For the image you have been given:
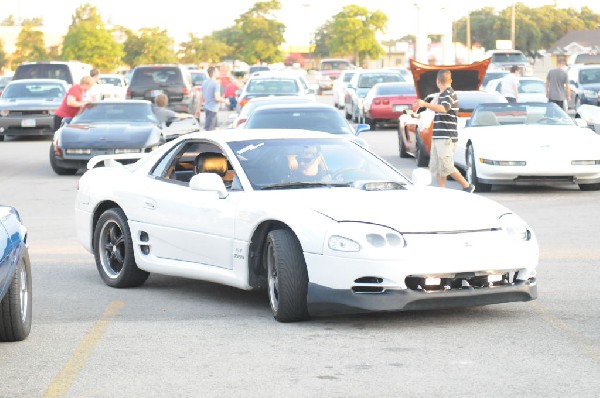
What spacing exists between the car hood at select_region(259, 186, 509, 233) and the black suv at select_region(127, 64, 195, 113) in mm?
29884

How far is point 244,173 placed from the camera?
30.8 ft

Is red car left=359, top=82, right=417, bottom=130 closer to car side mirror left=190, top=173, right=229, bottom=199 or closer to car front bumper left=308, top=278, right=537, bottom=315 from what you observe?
car side mirror left=190, top=173, right=229, bottom=199

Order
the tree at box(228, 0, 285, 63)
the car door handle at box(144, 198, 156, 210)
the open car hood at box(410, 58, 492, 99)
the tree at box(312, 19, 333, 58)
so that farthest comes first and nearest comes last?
the tree at box(312, 19, 333, 58), the tree at box(228, 0, 285, 63), the open car hood at box(410, 58, 492, 99), the car door handle at box(144, 198, 156, 210)

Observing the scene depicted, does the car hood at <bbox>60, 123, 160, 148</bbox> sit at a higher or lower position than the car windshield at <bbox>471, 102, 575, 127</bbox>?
lower

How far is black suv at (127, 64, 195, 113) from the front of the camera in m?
38.7

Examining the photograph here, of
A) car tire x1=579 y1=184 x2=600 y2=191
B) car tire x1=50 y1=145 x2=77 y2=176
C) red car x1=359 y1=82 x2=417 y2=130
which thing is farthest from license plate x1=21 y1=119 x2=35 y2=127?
car tire x1=579 y1=184 x2=600 y2=191

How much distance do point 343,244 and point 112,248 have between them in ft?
9.42

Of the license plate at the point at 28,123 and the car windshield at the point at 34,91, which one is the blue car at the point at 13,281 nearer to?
the license plate at the point at 28,123

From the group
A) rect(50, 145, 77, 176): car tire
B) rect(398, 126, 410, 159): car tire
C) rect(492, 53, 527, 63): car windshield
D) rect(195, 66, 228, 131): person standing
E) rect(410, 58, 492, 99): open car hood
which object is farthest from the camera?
rect(492, 53, 527, 63): car windshield

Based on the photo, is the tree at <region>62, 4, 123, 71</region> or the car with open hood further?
the tree at <region>62, 4, 123, 71</region>

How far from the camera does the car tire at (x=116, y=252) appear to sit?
33.4 feet

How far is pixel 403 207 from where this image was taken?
8.59 meters

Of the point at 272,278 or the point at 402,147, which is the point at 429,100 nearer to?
the point at 402,147

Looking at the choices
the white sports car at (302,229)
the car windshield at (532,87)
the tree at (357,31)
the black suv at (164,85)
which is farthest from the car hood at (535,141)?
the tree at (357,31)
